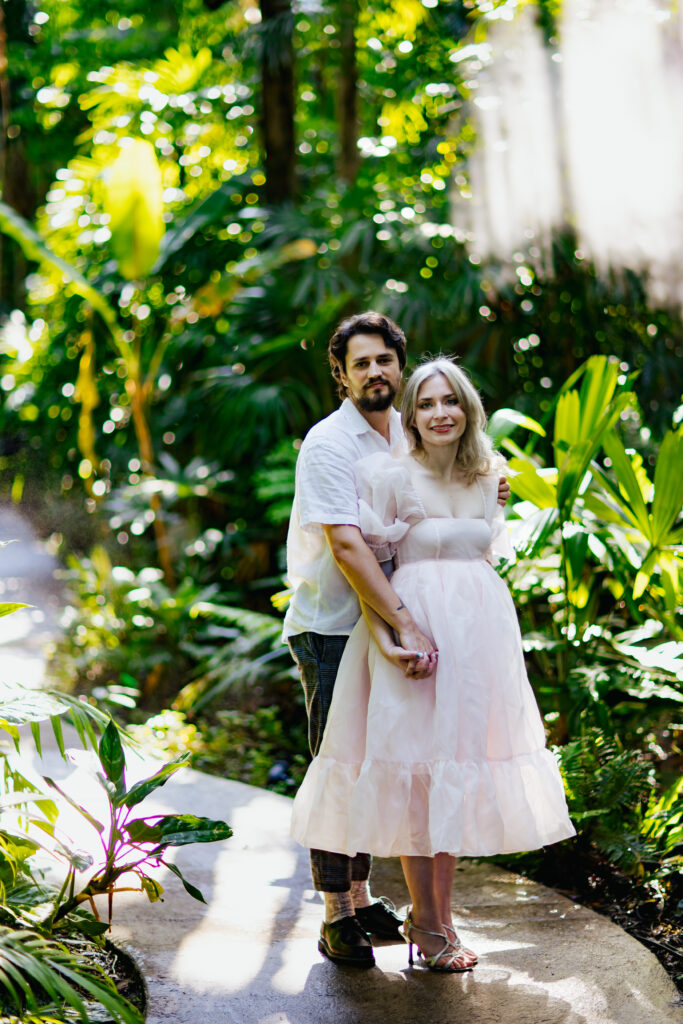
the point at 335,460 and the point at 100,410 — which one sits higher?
the point at 100,410

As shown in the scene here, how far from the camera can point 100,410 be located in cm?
793

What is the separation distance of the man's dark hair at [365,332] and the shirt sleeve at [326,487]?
1.02 feet

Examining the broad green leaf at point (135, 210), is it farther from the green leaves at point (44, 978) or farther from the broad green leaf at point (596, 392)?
the green leaves at point (44, 978)

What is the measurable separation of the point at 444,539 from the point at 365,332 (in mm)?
618

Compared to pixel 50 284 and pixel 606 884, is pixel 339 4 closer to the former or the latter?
pixel 50 284

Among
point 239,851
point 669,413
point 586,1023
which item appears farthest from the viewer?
point 669,413

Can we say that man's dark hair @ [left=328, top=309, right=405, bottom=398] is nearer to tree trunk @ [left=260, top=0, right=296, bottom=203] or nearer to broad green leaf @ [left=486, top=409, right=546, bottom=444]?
broad green leaf @ [left=486, top=409, right=546, bottom=444]

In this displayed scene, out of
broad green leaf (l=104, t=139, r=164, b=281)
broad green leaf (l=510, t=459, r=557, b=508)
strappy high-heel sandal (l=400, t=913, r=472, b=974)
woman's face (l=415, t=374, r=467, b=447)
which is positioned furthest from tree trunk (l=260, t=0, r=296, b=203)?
strappy high-heel sandal (l=400, t=913, r=472, b=974)

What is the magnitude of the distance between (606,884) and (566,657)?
2.69ft

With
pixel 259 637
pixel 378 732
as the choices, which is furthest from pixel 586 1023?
pixel 259 637

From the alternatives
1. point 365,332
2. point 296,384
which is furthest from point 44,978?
point 296,384

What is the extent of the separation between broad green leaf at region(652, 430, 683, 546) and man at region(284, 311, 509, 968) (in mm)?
545

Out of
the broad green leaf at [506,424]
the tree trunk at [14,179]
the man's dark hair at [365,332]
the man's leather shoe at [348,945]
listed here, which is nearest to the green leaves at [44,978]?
the man's leather shoe at [348,945]

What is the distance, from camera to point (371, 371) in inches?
105
